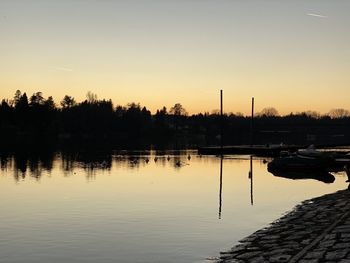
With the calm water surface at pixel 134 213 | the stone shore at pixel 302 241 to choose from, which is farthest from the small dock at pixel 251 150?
the stone shore at pixel 302 241

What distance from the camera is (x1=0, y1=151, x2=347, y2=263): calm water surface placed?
710 inches

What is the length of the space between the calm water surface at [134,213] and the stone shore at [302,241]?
3.72 ft

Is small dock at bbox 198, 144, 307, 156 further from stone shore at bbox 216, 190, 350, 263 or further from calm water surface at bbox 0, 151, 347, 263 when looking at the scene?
stone shore at bbox 216, 190, 350, 263

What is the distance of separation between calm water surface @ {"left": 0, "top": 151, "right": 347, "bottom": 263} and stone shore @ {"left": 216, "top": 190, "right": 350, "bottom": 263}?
44.6 inches

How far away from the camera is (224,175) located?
2039 inches

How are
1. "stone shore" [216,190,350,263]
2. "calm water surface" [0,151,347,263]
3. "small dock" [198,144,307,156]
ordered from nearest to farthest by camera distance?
1. "stone shore" [216,190,350,263]
2. "calm water surface" [0,151,347,263]
3. "small dock" [198,144,307,156]

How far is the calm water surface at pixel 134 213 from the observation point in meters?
18.0

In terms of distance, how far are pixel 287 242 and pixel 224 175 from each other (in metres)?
35.1

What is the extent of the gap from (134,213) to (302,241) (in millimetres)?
11728

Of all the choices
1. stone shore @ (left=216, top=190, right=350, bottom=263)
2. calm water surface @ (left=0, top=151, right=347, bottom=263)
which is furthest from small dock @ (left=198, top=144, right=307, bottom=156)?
stone shore @ (left=216, top=190, right=350, bottom=263)

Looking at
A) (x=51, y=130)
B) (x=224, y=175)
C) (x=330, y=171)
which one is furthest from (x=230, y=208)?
(x=51, y=130)

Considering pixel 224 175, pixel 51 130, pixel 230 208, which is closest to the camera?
pixel 230 208

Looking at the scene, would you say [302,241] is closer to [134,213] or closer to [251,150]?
[134,213]

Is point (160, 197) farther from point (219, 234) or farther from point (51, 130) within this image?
point (51, 130)
